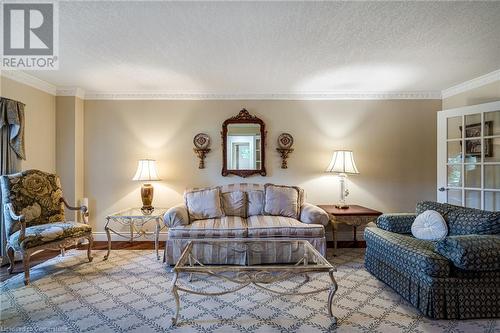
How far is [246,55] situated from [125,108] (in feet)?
7.93

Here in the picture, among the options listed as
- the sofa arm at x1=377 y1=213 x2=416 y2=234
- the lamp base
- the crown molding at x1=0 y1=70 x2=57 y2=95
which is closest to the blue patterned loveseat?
the sofa arm at x1=377 y1=213 x2=416 y2=234

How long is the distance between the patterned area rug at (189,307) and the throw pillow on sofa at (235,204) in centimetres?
107

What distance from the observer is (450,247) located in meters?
1.93

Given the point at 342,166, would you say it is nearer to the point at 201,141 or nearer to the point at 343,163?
the point at 343,163

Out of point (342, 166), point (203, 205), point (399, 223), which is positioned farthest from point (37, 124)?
point (399, 223)

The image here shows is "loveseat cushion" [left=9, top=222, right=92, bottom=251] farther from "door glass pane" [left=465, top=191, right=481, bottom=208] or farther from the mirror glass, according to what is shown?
"door glass pane" [left=465, top=191, right=481, bottom=208]

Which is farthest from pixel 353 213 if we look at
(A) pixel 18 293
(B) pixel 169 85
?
(A) pixel 18 293

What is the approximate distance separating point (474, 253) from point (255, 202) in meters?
2.39

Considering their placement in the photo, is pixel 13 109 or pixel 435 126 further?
pixel 435 126

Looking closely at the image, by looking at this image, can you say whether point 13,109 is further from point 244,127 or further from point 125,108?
point 244,127

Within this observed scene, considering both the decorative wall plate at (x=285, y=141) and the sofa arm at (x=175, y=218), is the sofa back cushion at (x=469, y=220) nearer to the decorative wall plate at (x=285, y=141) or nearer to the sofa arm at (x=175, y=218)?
the decorative wall plate at (x=285, y=141)

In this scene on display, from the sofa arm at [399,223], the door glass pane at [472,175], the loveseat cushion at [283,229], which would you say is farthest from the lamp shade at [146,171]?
the door glass pane at [472,175]

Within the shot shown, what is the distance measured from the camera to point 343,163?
3711 millimetres

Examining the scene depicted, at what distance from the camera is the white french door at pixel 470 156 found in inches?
122
